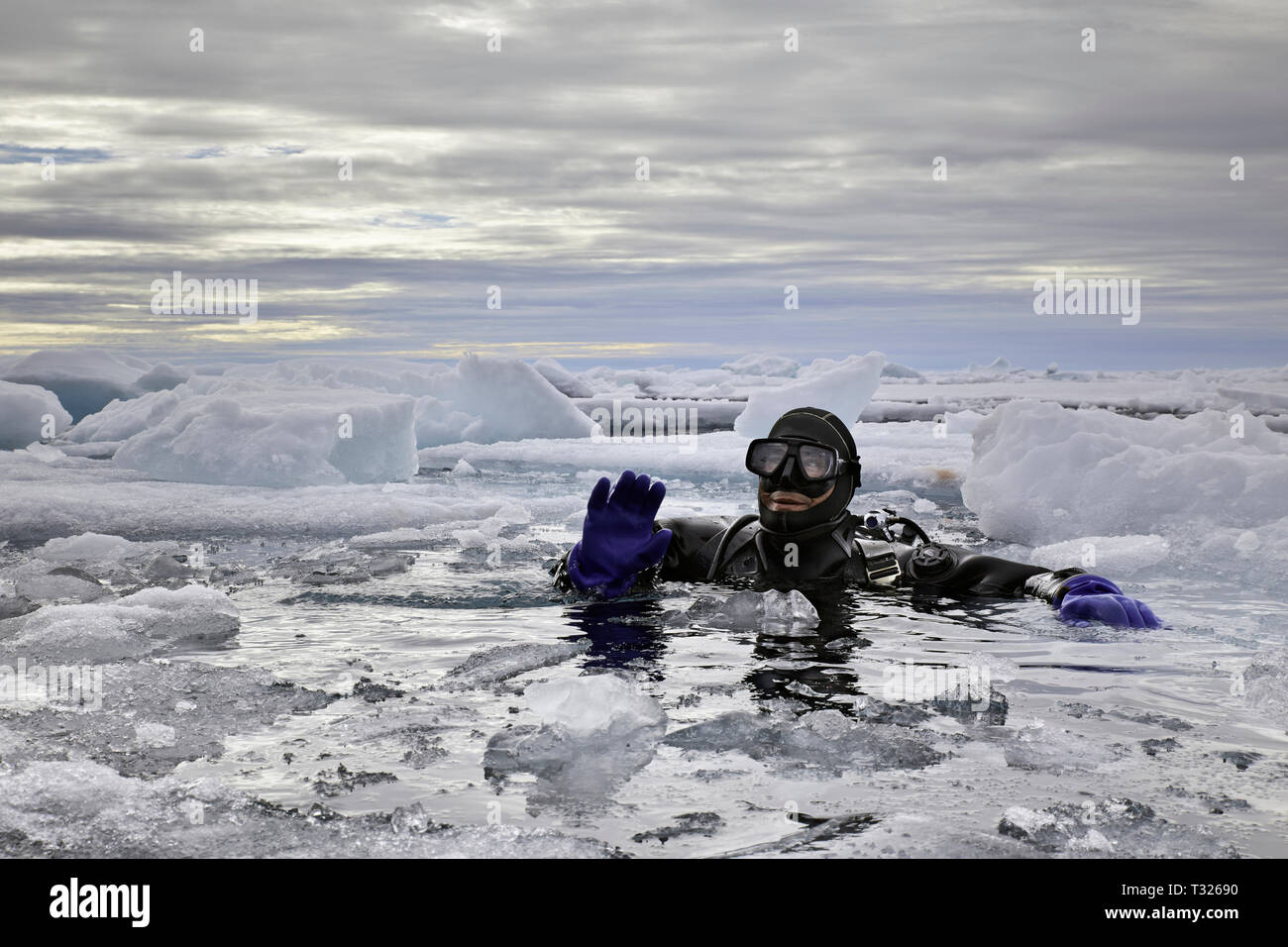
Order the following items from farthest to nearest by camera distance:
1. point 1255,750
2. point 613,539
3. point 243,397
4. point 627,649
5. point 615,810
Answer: point 243,397 < point 613,539 < point 627,649 < point 1255,750 < point 615,810

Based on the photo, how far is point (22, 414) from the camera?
16.0m

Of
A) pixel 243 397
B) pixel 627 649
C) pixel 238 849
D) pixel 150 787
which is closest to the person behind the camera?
pixel 238 849

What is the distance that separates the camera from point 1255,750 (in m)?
3.26

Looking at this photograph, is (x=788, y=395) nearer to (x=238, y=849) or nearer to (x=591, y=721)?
(x=591, y=721)

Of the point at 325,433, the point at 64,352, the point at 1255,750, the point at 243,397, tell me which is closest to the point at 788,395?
the point at 325,433

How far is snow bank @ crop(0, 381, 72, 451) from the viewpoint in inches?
623

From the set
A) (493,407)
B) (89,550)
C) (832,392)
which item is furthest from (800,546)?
(493,407)

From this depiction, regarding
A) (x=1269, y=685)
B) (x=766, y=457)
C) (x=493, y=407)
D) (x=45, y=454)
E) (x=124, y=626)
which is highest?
(x=493, y=407)

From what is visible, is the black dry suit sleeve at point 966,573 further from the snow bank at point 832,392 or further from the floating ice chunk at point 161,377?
the floating ice chunk at point 161,377

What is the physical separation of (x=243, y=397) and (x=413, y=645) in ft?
33.9

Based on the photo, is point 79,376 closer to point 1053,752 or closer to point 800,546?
point 800,546

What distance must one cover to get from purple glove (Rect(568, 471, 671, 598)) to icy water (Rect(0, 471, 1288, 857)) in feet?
1.13

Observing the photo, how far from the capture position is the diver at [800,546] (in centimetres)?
577

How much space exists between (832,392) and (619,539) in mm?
9393
